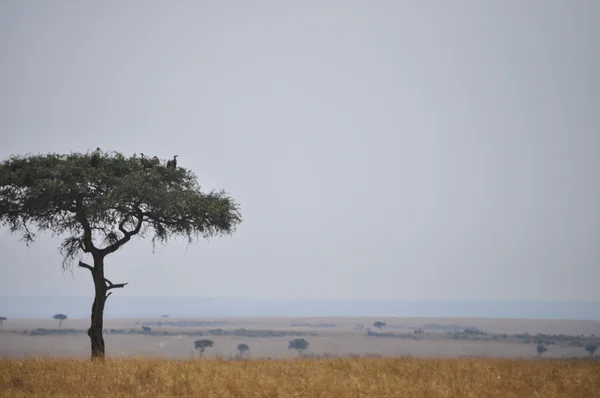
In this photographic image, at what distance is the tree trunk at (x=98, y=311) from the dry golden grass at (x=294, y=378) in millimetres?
4157

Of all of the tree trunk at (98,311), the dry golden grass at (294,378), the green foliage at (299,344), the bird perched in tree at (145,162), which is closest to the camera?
the dry golden grass at (294,378)

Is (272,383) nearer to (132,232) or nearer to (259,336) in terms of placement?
(132,232)

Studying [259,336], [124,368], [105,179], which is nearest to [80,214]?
[105,179]

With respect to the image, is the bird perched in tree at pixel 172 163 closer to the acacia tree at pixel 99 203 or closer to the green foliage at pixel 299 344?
the acacia tree at pixel 99 203

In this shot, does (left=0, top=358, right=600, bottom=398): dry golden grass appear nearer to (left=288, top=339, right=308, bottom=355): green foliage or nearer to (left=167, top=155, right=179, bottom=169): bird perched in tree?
(left=167, top=155, right=179, bottom=169): bird perched in tree

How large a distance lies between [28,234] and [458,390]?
77.8ft

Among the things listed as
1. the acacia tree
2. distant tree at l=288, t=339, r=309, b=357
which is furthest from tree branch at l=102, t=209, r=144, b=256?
distant tree at l=288, t=339, r=309, b=357

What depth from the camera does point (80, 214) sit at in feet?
114

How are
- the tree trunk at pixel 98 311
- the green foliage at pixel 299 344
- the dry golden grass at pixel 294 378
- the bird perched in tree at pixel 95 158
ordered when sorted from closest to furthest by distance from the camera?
the dry golden grass at pixel 294 378 → the tree trunk at pixel 98 311 → the bird perched in tree at pixel 95 158 → the green foliage at pixel 299 344

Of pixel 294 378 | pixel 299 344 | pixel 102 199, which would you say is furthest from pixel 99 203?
pixel 299 344

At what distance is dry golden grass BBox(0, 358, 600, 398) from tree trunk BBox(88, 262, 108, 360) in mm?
4157

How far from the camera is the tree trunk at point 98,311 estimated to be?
34.3 meters

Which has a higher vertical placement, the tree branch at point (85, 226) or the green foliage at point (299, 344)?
the tree branch at point (85, 226)

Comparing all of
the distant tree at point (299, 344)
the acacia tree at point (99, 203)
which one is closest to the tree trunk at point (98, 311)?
the acacia tree at point (99, 203)
